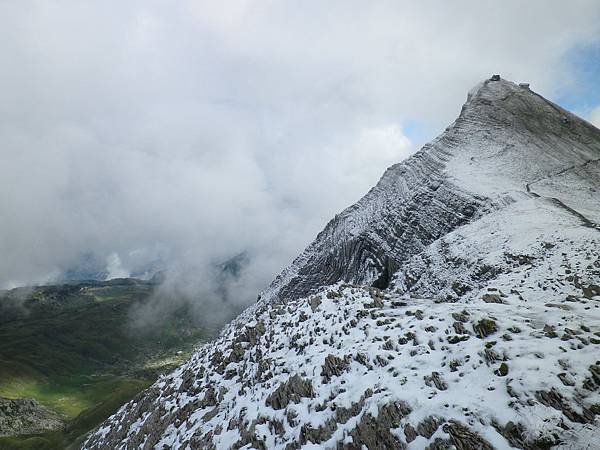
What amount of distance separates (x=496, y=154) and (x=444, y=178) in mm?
10829

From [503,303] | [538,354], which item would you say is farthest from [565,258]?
[538,354]

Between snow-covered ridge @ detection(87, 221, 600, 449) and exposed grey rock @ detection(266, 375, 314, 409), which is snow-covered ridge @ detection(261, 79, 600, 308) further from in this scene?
exposed grey rock @ detection(266, 375, 314, 409)

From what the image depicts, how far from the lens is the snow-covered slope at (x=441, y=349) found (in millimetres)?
12336

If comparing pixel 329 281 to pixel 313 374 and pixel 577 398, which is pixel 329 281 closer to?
pixel 313 374

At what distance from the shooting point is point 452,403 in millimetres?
12906

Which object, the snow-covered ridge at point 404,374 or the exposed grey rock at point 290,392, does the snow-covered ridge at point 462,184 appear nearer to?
the snow-covered ridge at point 404,374

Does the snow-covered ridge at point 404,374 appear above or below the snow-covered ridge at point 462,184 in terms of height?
below

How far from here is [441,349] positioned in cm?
1633

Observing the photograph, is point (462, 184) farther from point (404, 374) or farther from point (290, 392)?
point (290, 392)

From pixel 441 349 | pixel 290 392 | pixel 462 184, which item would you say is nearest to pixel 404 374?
pixel 441 349

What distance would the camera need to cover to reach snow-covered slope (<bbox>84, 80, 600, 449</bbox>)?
1234 centimetres

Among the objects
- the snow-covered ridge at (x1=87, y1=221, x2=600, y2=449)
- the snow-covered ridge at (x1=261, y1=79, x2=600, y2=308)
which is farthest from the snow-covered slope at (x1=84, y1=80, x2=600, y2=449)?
the snow-covered ridge at (x1=261, y1=79, x2=600, y2=308)

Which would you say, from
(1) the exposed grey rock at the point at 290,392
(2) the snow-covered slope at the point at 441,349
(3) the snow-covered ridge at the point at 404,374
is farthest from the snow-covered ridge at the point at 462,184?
(1) the exposed grey rock at the point at 290,392

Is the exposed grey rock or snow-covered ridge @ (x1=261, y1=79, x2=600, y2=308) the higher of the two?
snow-covered ridge @ (x1=261, y1=79, x2=600, y2=308)
